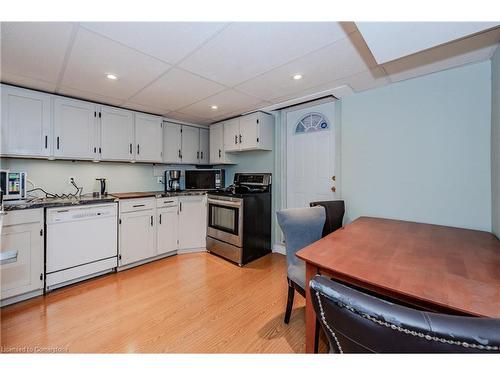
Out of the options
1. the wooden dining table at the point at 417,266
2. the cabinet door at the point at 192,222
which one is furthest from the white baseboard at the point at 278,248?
the wooden dining table at the point at 417,266

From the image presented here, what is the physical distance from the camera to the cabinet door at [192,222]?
3.27m

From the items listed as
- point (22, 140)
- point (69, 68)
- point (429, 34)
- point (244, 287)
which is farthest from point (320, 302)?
point (22, 140)

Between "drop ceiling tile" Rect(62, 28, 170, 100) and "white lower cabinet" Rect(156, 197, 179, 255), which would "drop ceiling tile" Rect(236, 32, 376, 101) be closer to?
"drop ceiling tile" Rect(62, 28, 170, 100)

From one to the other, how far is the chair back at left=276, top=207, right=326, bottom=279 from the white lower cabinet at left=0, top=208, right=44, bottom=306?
2334 mm

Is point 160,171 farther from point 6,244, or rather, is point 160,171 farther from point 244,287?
point 244,287

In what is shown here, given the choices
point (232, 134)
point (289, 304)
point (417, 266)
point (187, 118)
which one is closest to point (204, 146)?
point (187, 118)

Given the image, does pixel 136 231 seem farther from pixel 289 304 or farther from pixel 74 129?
pixel 289 304

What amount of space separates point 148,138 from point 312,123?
8.03 feet

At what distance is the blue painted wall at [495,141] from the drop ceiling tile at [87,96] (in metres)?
3.66

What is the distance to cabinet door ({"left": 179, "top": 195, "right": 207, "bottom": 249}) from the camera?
327 centimetres

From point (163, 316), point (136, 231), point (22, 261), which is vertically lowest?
point (163, 316)

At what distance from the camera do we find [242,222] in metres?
2.90

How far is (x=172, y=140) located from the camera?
3.55 meters

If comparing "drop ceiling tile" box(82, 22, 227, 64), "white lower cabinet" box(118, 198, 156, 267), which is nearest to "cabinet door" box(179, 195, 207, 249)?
"white lower cabinet" box(118, 198, 156, 267)
